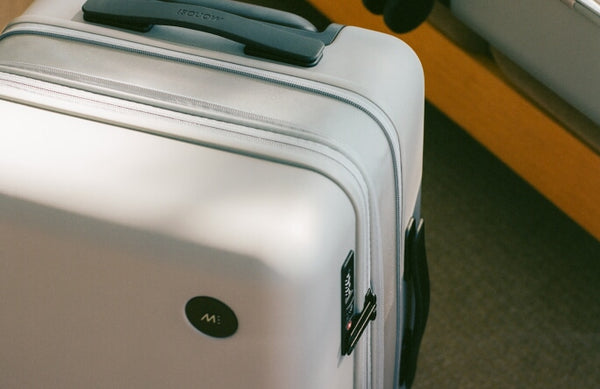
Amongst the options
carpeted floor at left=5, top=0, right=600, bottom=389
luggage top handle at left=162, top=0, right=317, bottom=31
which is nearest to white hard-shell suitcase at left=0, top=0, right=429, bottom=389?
luggage top handle at left=162, top=0, right=317, bottom=31

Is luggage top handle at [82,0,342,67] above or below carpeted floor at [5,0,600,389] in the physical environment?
above

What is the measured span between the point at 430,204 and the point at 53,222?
2.89 feet

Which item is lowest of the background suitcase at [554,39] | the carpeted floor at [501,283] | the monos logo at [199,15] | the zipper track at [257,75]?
the carpeted floor at [501,283]

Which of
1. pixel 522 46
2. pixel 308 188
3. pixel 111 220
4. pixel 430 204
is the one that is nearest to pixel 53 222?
pixel 111 220

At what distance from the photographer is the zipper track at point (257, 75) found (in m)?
0.74

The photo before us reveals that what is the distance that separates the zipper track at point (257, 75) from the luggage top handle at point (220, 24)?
0.07 feet

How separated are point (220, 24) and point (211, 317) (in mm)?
273

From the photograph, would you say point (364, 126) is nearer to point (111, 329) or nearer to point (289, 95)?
point (289, 95)

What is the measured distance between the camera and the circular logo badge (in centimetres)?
64

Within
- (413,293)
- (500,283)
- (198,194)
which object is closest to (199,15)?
(198,194)

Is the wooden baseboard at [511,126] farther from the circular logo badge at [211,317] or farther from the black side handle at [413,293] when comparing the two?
the circular logo badge at [211,317]

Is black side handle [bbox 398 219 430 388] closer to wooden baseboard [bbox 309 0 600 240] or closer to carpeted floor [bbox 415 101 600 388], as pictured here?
carpeted floor [bbox 415 101 600 388]

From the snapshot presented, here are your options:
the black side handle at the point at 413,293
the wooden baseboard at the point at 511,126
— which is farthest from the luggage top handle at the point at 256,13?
the wooden baseboard at the point at 511,126

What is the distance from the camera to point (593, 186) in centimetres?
114
